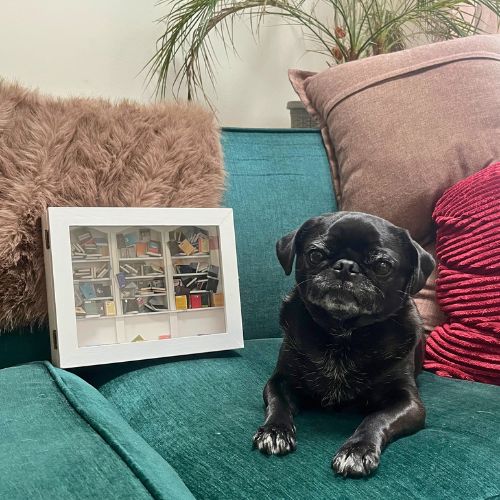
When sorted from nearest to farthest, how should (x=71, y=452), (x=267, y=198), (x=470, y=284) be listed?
1. (x=71, y=452)
2. (x=470, y=284)
3. (x=267, y=198)

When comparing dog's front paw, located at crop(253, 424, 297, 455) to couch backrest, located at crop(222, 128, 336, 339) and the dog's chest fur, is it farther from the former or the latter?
couch backrest, located at crop(222, 128, 336, 339)

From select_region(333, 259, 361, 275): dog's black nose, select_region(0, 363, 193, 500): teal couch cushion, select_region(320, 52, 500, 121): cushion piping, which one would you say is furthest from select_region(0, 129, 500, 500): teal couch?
select_region(320, 52, 500, 121): cushion piping

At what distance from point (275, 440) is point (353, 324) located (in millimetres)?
227

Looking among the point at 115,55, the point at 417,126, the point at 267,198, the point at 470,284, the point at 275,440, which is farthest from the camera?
the point at 115,55

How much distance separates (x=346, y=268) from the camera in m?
0.86

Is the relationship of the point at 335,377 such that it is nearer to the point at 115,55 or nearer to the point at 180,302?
the point at 180,302

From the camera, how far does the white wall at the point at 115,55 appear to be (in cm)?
166

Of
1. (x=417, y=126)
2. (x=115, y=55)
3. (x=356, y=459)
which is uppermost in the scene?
(x=115, y=55)

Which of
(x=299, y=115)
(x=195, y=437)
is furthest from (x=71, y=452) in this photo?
(x=299, y=115)

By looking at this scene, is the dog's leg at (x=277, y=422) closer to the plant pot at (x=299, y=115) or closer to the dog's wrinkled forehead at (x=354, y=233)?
the dog's wrinkled forehead at (x=354, y=233)

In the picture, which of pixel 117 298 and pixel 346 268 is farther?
pixel 117 298

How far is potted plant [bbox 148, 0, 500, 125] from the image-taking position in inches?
64.8

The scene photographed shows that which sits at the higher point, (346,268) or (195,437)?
(346,268)

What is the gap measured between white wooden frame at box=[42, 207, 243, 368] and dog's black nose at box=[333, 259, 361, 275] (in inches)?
18.2
